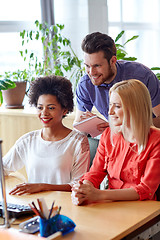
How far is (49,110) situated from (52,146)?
202 mm

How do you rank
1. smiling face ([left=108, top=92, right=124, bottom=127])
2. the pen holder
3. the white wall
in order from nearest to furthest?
the pen holder < smiling face ([left=108, top=92, right=124, bottom=127]) < the white wall

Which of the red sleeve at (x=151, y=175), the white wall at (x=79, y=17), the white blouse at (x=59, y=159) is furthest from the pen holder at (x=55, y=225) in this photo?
the white wall at (x=79, y=17)

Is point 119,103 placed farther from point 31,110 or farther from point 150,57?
point 150,57

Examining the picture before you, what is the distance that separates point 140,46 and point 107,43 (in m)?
2.80

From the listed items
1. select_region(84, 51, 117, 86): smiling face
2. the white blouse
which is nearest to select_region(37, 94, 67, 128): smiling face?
the white blouse

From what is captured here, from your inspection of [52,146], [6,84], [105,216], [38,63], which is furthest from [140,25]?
[105,216]

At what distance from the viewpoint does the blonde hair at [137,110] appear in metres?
1.96

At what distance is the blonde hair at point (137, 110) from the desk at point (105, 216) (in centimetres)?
29

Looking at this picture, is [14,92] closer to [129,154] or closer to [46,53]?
[46,53]

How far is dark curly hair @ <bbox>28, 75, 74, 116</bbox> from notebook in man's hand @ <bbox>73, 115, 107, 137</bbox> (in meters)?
0.16

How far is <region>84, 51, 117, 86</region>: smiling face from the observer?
2.46 meters

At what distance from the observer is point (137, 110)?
1971mm

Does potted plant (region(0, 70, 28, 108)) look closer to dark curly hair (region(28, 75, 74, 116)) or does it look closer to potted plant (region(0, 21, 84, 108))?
potted plant (region(0, 21, 84, 108))

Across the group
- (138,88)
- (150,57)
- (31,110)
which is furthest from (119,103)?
(150,57)
